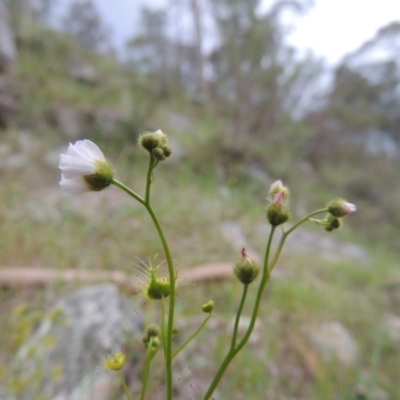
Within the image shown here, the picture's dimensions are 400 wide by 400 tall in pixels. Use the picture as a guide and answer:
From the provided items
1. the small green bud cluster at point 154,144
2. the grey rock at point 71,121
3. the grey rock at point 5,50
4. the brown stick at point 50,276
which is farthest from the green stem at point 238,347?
the grey rock at point 5,50

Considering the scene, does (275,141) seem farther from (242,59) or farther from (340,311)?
(340,311)

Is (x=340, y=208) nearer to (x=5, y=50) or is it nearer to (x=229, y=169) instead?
(x=229, y=169)

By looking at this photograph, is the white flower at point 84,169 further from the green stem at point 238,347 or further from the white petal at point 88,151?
the green stem at point 238,347

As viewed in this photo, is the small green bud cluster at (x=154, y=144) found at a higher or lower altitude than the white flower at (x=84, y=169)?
higher

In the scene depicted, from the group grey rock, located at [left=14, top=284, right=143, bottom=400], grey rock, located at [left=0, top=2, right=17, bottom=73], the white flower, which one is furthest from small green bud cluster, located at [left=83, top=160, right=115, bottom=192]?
grey rock, located at [left=0, top=2, right=17, bottom=73]

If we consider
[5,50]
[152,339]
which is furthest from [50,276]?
[5,50]

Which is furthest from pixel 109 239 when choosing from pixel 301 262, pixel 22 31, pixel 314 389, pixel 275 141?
pixel 22 31
